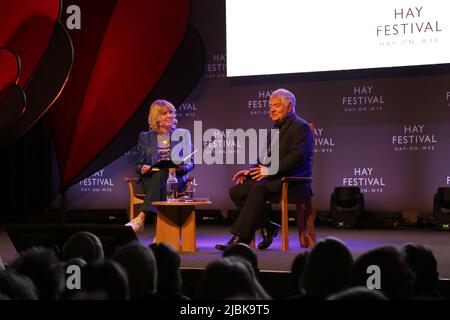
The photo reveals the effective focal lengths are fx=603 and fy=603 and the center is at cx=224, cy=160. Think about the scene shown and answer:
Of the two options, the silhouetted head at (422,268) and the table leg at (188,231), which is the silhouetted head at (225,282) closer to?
the silhouetted head at (422,268)

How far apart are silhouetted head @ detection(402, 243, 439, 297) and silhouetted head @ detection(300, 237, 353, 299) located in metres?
0.21

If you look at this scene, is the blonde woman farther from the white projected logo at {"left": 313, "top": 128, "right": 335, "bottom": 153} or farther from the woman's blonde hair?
the white projected logo at {"left": 313, "top": 128, "right": 335, "bottom": 153}

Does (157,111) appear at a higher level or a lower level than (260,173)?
higher

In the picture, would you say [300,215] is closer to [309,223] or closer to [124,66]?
[309,223]

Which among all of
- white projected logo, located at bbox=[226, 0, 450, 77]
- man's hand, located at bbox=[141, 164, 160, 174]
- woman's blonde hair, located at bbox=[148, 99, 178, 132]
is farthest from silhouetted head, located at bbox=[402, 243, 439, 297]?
white projected logo, located at bbox=[226, 0, 450, 77]

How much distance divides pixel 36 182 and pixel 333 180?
3.16 metres

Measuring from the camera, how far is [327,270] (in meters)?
1.44

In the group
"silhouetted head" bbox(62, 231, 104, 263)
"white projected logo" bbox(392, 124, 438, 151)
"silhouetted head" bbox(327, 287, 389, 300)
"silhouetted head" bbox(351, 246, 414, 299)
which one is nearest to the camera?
"silhouetted head" bbox(327, 287, 389, 300)

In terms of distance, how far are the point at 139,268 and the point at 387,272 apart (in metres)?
0.56

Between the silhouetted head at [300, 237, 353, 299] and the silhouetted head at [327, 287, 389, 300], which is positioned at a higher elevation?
the silhouetted head at [327, 287, 389, 300]

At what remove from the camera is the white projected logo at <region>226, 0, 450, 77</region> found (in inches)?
207

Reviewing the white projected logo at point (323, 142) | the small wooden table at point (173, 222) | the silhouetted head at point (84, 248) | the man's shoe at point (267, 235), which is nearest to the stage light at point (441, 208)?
the white projected logo at point (323, 142)

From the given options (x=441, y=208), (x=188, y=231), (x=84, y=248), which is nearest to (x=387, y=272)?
(x=84, y=248)

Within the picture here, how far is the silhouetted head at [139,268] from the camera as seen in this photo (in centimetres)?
134
